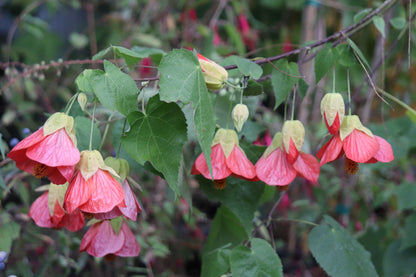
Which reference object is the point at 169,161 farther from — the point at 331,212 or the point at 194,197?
the point at 331,212

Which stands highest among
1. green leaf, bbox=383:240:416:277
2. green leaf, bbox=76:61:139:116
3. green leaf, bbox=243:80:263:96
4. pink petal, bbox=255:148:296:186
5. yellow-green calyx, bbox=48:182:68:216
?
green leaf, bbox=76:61:139:116

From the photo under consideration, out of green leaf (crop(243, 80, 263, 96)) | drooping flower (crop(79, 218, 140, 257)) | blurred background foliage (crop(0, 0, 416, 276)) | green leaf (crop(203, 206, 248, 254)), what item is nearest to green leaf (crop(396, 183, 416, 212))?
blurred background foliage (crop(0, 0, 416, 276))

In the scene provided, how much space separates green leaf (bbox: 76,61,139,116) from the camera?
46 cm

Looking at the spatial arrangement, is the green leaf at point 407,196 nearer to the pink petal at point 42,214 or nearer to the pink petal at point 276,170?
the pink petal at point 276,170

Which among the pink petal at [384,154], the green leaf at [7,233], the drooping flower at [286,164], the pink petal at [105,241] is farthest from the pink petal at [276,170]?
the green leaf at [7,233]

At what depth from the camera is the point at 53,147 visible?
45 centimetres

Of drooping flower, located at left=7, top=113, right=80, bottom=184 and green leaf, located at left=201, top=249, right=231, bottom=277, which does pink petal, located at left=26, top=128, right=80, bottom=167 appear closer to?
drooping flower, located at left=7, top=113, right=80, bottom=184

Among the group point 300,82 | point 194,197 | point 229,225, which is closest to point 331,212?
point 194,197

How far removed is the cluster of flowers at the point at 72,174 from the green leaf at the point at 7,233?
20 centimetres

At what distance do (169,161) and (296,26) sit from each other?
1689 mm

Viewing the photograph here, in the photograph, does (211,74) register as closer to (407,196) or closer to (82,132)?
(82,132)

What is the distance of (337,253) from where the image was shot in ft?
2.09

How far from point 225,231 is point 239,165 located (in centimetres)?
24

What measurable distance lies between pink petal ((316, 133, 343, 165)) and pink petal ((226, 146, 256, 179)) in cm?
9
